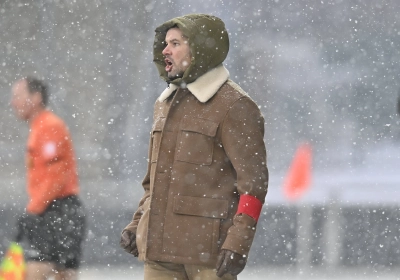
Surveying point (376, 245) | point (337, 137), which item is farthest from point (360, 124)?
point (376, 245)

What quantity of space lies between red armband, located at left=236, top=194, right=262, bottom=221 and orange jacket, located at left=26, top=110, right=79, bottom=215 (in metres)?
2.10

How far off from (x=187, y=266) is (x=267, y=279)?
4364 millimetres

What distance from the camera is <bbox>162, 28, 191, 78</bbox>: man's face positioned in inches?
→ 127

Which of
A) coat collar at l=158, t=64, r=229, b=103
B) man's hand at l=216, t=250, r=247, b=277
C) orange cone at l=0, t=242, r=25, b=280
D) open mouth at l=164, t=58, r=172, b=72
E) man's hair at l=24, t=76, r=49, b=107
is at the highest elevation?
open mouth at l=164, t=58, r=172, b=72

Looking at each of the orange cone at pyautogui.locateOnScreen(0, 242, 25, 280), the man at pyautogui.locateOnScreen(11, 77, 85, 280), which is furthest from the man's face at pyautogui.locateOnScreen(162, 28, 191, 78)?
the orange cone at pyautogui.locateOnScreen(0, 242, 25, 280)

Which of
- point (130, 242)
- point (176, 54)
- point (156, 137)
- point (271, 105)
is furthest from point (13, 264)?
point (176, 54)

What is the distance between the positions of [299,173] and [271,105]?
2.26ft

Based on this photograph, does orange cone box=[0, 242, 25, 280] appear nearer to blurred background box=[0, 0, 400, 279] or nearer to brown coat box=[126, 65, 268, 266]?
blurred background box=[0, 0, 400, 279]

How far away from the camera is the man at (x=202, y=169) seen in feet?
10.1

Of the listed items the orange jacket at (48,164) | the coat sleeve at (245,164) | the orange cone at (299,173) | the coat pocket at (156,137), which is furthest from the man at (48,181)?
the orange cone at (299,173)

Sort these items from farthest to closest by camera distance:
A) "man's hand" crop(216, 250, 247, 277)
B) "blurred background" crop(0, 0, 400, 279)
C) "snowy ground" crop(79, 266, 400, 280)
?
"blurred background" crop(0, 0, 400, 279) → "snowy ground" crop(79, 266, 400, 280) → "man's hand" crop(216, 250, 247, 277)

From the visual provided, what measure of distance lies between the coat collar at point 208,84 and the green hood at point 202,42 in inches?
0.6

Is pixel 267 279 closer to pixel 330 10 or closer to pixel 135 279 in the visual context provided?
pixel 135 279

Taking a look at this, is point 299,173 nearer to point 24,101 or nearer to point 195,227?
point 24,101
